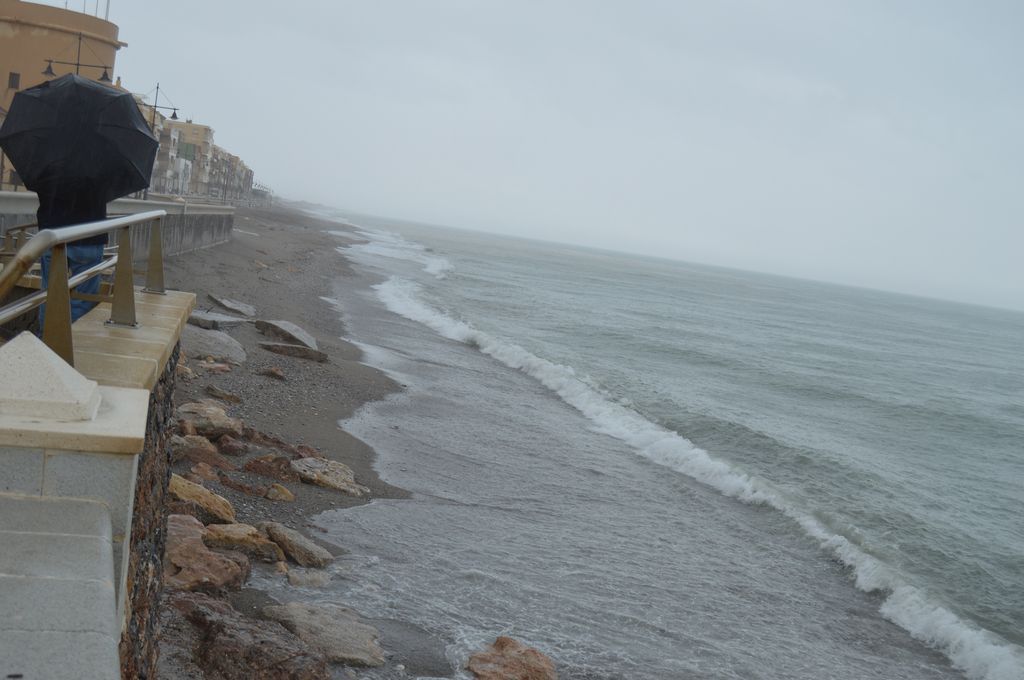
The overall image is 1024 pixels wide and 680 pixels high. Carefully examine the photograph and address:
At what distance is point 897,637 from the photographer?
8.68 m

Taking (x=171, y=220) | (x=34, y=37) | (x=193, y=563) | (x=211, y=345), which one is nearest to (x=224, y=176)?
(x=34, y=37)

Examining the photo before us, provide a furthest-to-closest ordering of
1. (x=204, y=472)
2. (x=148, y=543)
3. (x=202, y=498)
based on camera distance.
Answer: (x=204, y=472) → (x=202, y=498) → (x=148, y=543)

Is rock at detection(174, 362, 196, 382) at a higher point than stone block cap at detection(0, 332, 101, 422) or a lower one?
lower

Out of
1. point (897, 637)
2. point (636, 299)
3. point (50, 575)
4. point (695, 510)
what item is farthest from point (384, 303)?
point (636, 299)

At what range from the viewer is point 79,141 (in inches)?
187

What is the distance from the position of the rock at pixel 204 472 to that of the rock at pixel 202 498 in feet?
2.48

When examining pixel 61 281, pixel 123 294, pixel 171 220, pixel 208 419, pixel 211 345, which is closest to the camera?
pixel 61 281

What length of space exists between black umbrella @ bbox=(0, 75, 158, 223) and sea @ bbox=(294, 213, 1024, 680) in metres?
3.29

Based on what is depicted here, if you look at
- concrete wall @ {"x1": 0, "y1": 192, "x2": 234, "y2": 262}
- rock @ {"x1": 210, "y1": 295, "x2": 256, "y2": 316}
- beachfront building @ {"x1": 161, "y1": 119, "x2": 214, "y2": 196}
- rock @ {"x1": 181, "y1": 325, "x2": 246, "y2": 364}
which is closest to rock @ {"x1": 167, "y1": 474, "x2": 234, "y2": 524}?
concrete wall @ {"x1": 0, "y1": 192, "x2": 234, "y2": 262}

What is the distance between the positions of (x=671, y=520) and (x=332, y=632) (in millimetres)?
5684

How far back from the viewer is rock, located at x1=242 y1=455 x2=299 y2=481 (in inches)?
335

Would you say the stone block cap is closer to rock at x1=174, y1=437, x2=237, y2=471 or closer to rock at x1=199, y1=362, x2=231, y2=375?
rock at x1=174, y1=437, x2=237, y2=471

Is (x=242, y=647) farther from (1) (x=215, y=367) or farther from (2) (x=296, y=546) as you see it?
(1) (x=215, y=367)

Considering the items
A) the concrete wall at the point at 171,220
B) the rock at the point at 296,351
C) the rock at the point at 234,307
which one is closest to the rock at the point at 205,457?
the concrete wall at the point at 171,220
